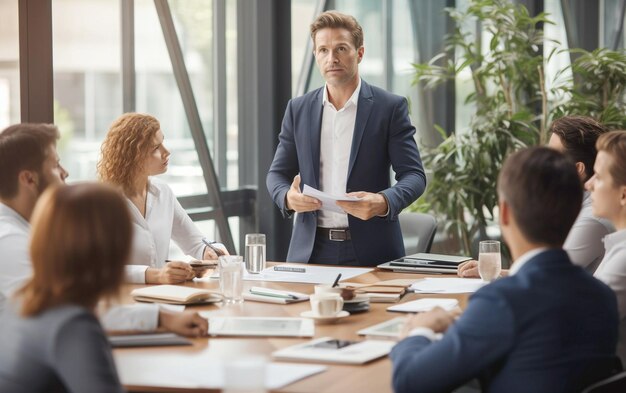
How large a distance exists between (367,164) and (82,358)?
2677 mm

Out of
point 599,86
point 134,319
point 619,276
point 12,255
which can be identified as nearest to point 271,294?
point 134,319

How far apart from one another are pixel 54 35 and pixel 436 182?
10.1ft

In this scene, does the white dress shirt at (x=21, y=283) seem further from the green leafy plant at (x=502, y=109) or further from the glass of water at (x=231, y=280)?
the green leafy plant at (x=502, y=109)

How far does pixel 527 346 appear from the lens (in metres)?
1.93

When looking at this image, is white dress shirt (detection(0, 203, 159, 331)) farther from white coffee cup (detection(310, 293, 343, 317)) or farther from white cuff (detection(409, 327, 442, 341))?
white cuff (detection(409, 327, 442, 341))

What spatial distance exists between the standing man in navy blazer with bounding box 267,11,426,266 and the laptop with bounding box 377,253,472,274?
27cm

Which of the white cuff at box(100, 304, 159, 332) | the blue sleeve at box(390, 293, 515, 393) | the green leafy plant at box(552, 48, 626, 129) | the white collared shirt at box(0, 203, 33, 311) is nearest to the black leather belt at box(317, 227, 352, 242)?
the white cuff at box(100, 304, 159, 332)

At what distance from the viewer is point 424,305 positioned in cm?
295

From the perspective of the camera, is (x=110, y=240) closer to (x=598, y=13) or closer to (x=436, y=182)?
(x=436, y=182)

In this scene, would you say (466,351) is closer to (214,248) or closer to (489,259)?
(489,259)

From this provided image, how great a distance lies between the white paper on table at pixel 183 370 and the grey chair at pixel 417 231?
2.26m

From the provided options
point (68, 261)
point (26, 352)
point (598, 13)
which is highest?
point (598, 13)

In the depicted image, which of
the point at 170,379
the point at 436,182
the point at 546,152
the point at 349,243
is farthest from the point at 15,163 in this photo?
the point at 436,182

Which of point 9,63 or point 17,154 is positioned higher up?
point 9,63
